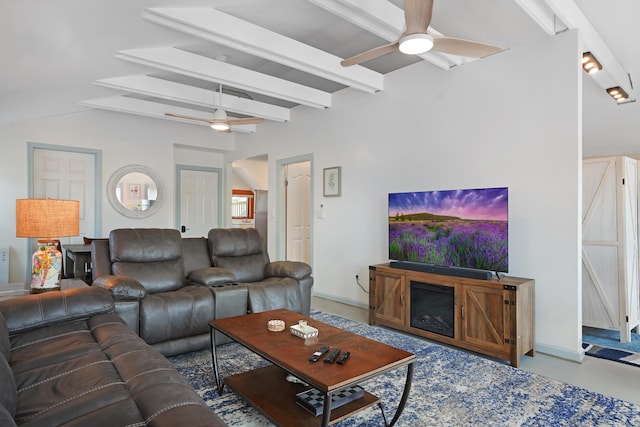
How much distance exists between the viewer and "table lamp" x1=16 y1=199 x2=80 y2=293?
261cm

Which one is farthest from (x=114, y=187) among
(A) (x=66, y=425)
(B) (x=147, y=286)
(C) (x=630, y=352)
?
(C) (x=630, y=352)

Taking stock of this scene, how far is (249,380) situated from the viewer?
7.36 ft

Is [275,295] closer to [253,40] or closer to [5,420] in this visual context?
[253,40]

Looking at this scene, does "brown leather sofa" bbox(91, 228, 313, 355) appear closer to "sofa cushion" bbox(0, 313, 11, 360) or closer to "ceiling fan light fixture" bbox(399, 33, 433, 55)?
"sofa cushion" bbox(0, 313, 11, 360)

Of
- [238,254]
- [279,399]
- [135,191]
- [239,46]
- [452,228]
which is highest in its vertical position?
[239,46]

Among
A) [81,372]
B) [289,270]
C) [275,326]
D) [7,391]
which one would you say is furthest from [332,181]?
[7,391]

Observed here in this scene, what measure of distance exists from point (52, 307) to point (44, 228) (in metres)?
0.70

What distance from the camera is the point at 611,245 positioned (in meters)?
3.57

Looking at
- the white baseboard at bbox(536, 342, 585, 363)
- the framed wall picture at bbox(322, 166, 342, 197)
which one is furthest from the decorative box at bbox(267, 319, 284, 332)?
the framed wall picture at bbox(322, 166, 342, 197)

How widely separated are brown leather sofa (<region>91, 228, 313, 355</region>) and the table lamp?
32 centimetres

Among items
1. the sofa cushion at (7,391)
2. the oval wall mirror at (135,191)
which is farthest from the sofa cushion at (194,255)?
the oval wall mirror at (135,191)

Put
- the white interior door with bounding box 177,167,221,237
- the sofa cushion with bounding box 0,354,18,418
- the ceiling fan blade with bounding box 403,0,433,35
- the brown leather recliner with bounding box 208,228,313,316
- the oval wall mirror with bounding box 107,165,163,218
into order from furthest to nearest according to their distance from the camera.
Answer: the white interior door with bounding box 177,167,221,237 → the oval wall mirror with bounding box 107,165,163,218 → the brown leather recliner with bounding box 208,228,313,316 → the ceiling fan blade with bounding box 403,0,433,35 → the sofa cushion with bounding box 0,354,18,418

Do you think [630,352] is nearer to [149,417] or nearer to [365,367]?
[365,367]

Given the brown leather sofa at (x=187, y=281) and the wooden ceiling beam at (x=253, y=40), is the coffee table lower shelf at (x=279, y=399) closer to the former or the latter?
the brown leather sofa at (x=187, y=281)
